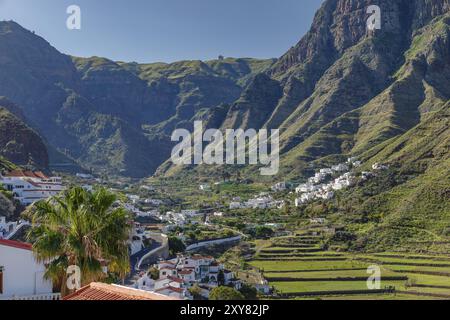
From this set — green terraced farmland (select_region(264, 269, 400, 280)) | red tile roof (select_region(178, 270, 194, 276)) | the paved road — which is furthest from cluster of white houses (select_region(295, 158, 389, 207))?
red tile roof (select_region(178, 270, 194, 276))

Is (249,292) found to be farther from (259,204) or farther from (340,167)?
(340,167)

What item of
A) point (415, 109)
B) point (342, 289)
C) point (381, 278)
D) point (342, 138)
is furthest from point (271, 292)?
point (415, 109)

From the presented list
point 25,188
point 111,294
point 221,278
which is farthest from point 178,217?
point 111,294

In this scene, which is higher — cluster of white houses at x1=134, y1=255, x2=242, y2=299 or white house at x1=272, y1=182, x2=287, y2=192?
white house at x1=272, y1=182, x2=287, y2=192

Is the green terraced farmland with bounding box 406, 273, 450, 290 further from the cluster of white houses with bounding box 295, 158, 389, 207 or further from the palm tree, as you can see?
the palm tree

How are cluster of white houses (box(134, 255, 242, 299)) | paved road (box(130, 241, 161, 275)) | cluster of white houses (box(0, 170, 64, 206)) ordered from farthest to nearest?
cluster of white houses (box(0, 170, 64, 206)) → paved road (box(130, 241, 161, 275)) → cluster of white houses (box(134, 255, 242, 299))
